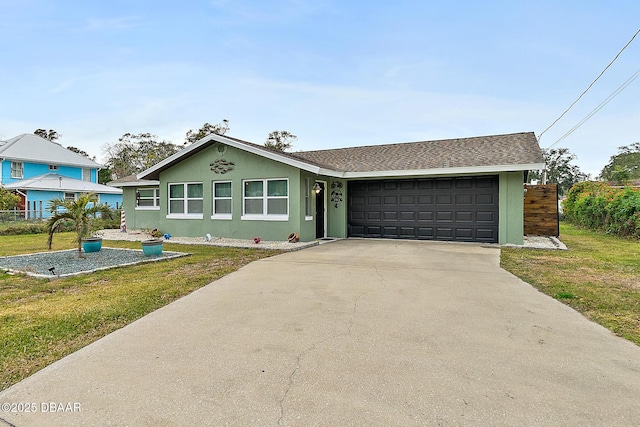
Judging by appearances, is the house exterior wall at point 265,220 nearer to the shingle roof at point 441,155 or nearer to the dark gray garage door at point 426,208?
the dark gray garage door at point 426,208

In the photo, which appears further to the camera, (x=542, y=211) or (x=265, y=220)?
(x=542, y=211)

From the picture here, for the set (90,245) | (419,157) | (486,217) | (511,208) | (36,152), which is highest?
(36,152)

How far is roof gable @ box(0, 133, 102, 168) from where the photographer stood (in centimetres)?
2441

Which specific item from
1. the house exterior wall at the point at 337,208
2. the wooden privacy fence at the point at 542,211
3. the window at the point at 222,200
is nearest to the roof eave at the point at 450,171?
the house exterior wall at the point at 337,208

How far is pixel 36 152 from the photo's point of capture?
2602cm

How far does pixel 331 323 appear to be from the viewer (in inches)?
146

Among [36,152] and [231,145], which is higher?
[36,152]

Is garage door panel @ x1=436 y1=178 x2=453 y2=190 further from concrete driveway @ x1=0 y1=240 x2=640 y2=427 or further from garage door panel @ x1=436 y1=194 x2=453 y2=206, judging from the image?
concrete driveway @ x1=0 y1=240 x2=640 y2=427

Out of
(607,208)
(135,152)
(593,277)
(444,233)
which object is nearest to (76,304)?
(593,277)

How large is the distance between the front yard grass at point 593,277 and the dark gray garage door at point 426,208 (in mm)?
1673

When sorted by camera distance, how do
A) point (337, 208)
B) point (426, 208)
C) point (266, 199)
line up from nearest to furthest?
point (266, 199)
point (426, 208)
point (337, 208)

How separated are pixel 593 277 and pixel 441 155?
6.83 meters

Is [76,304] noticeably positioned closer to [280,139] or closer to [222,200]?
[222,200]

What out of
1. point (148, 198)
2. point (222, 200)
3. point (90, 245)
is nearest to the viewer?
point (90, 245)
